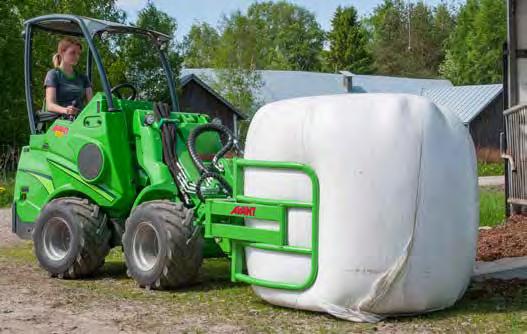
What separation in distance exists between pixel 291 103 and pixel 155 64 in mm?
28576

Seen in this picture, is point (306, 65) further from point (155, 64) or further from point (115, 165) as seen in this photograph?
point (115, 165)

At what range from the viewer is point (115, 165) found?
8047 mm

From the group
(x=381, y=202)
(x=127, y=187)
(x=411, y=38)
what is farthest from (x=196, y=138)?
(x=411, y=38)

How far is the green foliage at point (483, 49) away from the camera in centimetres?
7181

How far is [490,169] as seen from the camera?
43000 mm

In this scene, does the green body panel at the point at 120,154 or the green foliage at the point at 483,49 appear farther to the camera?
the green foliage at the point at 483,49

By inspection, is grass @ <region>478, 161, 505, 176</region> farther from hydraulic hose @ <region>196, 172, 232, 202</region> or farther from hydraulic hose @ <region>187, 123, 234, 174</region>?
hydraulic hose @ <region>196, 172, 232, 202</region>

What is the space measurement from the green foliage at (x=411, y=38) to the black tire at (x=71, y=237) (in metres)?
79.7

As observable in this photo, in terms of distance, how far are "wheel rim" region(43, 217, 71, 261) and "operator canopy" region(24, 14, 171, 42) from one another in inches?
72.0

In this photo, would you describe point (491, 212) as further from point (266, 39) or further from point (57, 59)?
point (266, 39)

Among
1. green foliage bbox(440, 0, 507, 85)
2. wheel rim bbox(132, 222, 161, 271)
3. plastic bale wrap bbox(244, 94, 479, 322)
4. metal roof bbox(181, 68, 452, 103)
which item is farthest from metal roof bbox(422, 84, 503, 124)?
plastic bale wrap bbox(244, 94, 479, 322)

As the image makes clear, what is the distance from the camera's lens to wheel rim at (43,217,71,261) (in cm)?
834

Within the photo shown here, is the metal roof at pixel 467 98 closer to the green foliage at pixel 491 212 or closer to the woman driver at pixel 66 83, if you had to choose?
the green foliage at pixel 491 212

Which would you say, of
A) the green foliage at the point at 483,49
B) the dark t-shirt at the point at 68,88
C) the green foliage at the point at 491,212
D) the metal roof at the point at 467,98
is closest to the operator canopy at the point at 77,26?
the dark t-shirt at the point at 68,88
